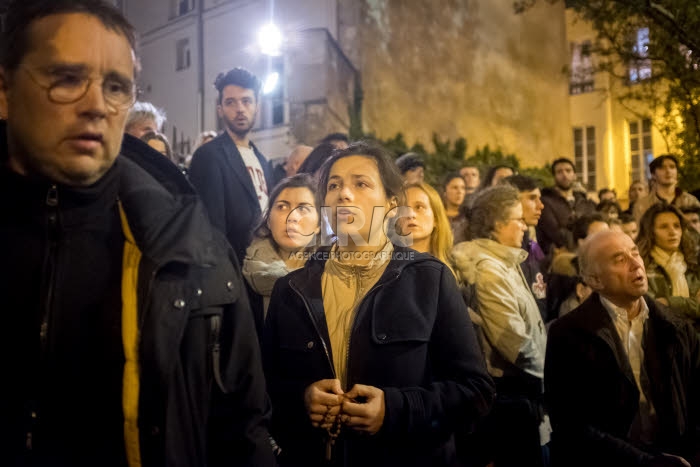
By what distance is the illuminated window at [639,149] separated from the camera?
70.1 feet

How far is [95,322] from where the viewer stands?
135cm

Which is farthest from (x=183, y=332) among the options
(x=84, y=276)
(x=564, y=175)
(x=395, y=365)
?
(x=564, y=175)

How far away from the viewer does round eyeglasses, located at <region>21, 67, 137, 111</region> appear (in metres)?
1.31

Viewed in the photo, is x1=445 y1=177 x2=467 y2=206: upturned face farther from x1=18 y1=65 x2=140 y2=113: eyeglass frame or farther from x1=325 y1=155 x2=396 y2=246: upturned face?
x1=18 y1=65 x2=140 y2=113: eyeglass frame

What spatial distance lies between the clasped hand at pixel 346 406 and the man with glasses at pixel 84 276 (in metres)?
0.67

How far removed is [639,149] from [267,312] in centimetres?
2281

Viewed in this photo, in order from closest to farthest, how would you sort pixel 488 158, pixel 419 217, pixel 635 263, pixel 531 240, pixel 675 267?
pixel 635 263 < pixel 419 217 < pixel 675 267 < pixel 531 240 < pixel 488 158

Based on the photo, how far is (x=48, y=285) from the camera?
4.28ft

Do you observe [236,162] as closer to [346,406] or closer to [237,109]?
[237,109]

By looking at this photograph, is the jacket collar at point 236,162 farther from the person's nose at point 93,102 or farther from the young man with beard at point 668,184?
the young man with beard at point 668,184

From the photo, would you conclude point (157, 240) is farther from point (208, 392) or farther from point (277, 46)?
point (277, 46)

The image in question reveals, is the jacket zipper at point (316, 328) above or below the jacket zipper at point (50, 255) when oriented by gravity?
below

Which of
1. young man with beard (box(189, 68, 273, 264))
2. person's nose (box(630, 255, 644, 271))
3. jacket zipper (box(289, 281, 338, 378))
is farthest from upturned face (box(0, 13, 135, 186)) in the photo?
person's nose (box(630, 255, 644, 271))

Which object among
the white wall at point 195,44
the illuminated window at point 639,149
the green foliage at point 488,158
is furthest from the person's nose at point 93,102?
the illuminated window at point 639,149
